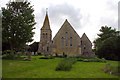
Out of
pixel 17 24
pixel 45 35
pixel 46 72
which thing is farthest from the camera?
pixel 45 35

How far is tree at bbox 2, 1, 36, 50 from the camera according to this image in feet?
130

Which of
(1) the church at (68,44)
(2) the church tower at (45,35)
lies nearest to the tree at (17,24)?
(1) the church at (68,44)

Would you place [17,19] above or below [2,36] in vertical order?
above

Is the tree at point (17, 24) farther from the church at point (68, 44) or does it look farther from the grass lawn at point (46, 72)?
the church at point (68, 44)

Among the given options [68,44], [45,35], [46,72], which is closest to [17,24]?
[46,72]

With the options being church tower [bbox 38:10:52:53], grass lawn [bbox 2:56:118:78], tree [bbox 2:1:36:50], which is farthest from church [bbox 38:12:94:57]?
grass lawn [bbox 2:56:118:78]

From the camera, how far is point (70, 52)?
72812 mm

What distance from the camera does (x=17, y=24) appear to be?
39.6 meters

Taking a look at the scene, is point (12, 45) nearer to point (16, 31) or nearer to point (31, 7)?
point (16, 31)

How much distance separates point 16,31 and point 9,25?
1612mm

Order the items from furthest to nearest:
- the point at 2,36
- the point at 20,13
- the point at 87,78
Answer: the point at 20,13 → the point at 2,36 → the point at 87,78

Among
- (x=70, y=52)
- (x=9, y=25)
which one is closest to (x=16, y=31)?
(x=9, y=25)

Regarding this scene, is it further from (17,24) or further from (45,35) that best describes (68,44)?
(17,24)

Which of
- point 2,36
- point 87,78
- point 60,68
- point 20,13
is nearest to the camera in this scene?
point 87,78
